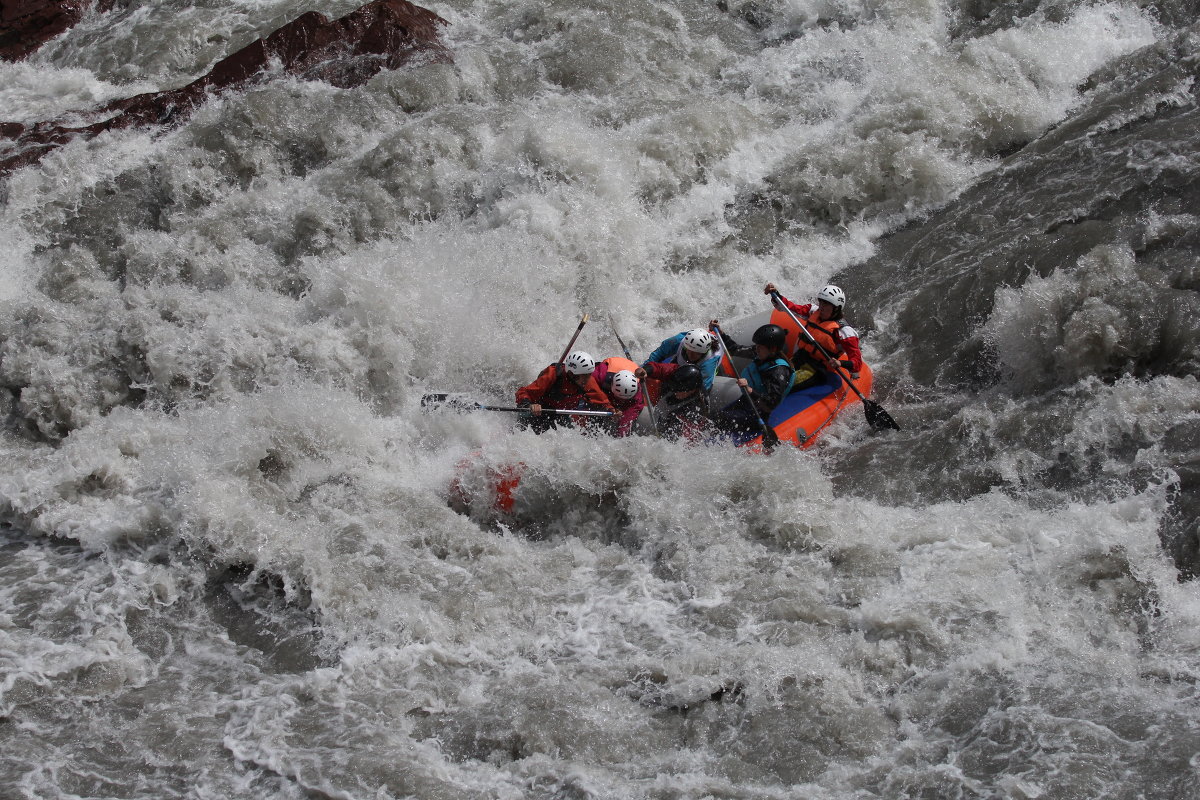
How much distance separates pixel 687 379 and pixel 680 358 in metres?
0.38

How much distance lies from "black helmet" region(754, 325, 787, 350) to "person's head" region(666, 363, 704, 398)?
0.54m

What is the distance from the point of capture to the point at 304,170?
9.42 m

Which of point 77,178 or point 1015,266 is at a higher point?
point 77,178

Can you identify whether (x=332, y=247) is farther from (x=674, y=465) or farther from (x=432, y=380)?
(x=674, y=465)

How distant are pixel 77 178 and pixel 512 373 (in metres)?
4.66

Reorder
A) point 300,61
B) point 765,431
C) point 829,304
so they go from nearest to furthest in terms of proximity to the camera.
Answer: point 765,431, point 829,304, point 300,61

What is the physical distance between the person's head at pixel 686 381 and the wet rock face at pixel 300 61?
5291 mm

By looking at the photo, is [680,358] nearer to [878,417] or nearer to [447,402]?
[878,417]

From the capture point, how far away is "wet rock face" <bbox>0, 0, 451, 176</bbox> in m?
9.88

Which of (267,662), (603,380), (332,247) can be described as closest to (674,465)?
(603,380)

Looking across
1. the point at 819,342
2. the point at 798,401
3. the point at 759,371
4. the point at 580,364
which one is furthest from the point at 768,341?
the point at 580,364

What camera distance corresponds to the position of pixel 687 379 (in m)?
7.15

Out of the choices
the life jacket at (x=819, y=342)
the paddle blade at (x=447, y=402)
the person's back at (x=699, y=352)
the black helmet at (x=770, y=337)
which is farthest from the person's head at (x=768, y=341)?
the paddle blade at (x=447, y=402)

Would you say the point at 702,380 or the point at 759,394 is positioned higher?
the point at 702,380
